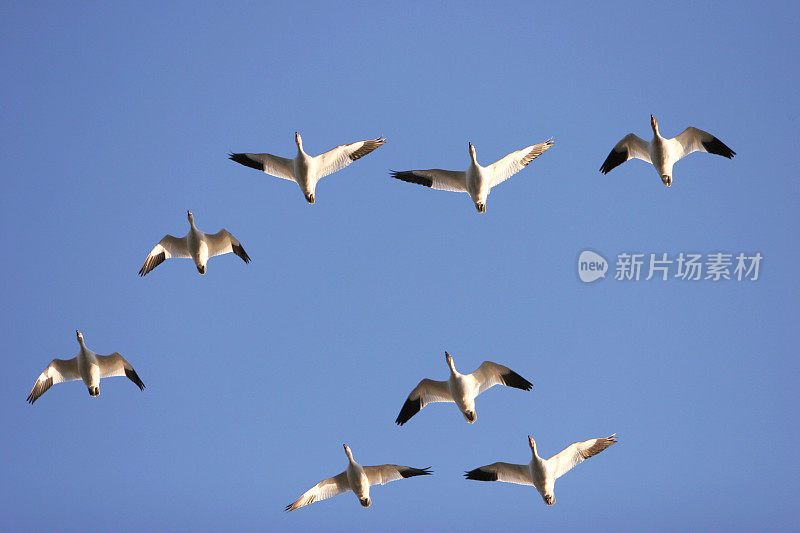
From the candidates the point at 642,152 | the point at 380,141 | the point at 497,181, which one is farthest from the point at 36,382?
the point at 642,152

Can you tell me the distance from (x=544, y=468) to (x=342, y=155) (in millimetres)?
7384

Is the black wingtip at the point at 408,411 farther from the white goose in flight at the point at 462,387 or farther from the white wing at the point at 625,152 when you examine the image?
the white wing at the point at 625,152

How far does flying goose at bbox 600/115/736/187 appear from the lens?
2498 centimetres

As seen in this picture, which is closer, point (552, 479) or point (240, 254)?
point (552, 479)

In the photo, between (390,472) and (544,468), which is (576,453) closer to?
(544,468)

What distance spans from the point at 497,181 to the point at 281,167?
14.4ft

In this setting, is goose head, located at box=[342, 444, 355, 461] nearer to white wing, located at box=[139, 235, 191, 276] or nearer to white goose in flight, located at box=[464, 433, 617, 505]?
white goose in flight, located at box=[464, 433, 617, 505]

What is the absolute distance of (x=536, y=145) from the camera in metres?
25.5

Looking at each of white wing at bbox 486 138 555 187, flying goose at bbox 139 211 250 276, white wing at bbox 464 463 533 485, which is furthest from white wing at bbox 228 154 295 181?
white wing at bbox 464 463 533 485

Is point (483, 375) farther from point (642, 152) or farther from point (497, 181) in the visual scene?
point (642, 152)

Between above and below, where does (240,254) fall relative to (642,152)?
below

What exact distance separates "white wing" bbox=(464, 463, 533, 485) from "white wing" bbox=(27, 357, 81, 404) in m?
8.52

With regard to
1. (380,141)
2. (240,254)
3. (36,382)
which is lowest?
(36,382)

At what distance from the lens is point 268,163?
25359 mm
